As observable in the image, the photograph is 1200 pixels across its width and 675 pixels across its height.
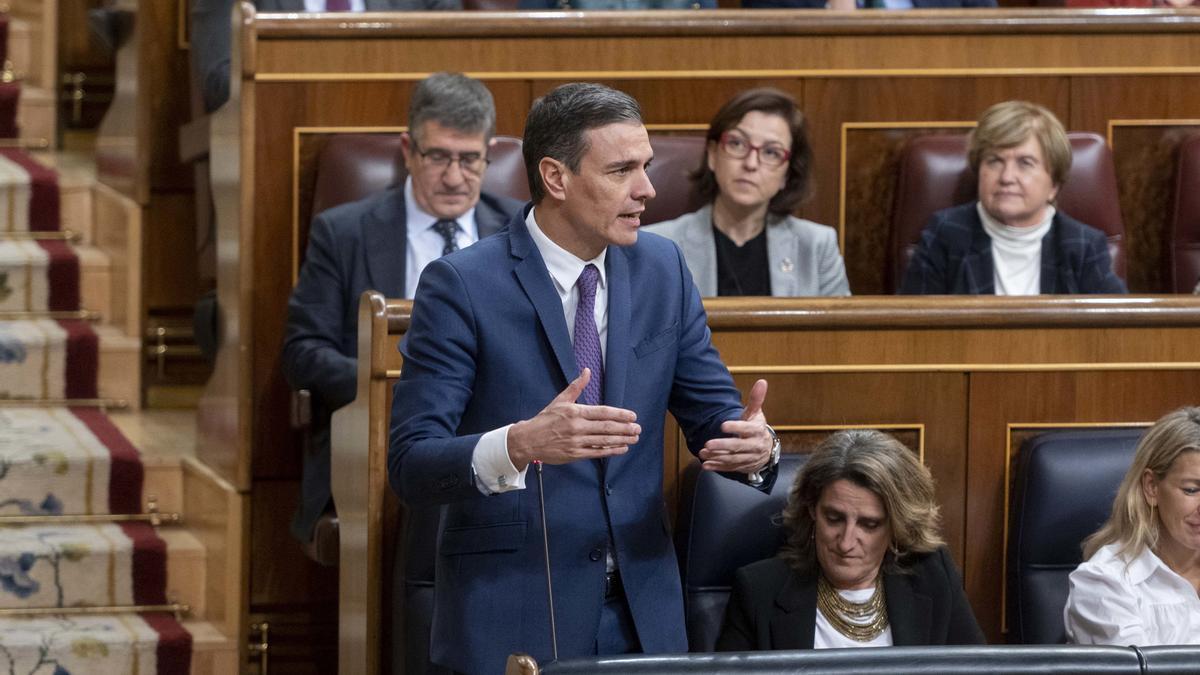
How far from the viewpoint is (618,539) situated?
37.4 inches

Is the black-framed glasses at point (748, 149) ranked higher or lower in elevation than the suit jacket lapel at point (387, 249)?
A: higher

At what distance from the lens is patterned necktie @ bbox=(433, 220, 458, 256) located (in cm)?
149

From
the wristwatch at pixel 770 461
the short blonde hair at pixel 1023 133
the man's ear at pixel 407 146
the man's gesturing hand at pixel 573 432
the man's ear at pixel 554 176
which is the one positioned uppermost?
the short blonde hair at pixel 1023 133

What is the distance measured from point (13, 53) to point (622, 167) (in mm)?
1417

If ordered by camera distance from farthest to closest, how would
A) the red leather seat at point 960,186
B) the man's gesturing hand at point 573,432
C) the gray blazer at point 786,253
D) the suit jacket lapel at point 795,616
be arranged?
the red leather seat at point 960,186 < the gray blazer at point 786,253 < the suit jacket lapel at point 795,616 < the man's gesturing hand at point 573,432

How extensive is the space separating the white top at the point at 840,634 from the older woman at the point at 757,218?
45 cm

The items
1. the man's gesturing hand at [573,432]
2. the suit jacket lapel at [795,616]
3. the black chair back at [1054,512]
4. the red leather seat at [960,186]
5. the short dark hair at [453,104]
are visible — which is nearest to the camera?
the man's gesturing hand at [573,432]

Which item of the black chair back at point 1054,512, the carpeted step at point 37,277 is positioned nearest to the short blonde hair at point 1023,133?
the black chair back at point 1054,512

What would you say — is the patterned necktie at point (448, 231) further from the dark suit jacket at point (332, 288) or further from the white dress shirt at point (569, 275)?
the white dress shirt at point (569, 275)

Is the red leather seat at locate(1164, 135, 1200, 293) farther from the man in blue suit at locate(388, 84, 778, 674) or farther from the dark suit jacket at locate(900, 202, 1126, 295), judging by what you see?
the man in blue suit at locate(388, 84, 778, 674)

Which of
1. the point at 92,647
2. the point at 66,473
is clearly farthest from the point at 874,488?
the point at 66,473

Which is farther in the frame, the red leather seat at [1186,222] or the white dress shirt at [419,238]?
the red leather seat at [1186,222]

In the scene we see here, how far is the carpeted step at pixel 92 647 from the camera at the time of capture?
1.47 m

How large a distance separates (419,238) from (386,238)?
0.03 meters
